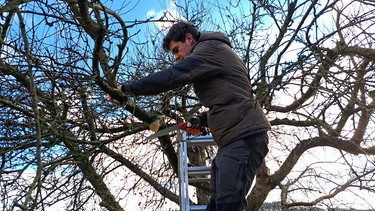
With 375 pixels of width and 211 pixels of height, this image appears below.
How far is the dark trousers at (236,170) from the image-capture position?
205 cm

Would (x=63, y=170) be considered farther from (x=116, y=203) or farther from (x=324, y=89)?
(x=324, y=89)

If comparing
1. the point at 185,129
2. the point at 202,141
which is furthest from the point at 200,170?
the point at 185,129

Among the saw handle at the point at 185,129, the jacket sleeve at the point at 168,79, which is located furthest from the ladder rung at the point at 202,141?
the jacket sleeve at the point at 168,79

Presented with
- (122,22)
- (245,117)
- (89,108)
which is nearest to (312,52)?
(245,117)

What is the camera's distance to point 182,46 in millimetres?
2389

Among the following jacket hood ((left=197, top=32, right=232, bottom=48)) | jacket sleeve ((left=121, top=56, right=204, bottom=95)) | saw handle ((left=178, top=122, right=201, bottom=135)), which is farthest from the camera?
saw handle ((left=178, top=122, right=201, bottom=135))

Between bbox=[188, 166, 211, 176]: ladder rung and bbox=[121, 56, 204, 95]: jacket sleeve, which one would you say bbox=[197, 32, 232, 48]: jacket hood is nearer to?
bbox=[121, 56, 204, 95]: jacket sleeve

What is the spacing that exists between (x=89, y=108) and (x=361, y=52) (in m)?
2.70

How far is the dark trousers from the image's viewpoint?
2053 millimetres

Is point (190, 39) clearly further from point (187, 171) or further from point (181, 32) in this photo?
point (187, 171)

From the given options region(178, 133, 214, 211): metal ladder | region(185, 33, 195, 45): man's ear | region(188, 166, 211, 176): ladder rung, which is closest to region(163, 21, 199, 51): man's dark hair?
region(185, 33, 195, 45): man's ear

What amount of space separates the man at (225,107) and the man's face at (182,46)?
0.18 ft

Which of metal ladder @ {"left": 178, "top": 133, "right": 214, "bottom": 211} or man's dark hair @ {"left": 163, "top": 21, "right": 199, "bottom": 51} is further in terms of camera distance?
metal ladder @ {"left": 178, "top": 133, "right": 214, "bottom": 211}

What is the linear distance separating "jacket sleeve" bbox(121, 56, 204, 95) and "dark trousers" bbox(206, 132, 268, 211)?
40 centimetres
